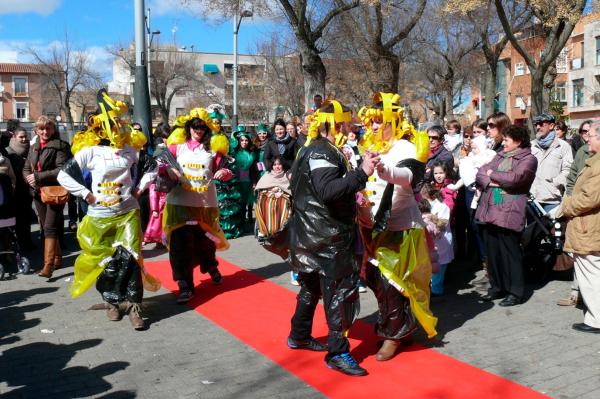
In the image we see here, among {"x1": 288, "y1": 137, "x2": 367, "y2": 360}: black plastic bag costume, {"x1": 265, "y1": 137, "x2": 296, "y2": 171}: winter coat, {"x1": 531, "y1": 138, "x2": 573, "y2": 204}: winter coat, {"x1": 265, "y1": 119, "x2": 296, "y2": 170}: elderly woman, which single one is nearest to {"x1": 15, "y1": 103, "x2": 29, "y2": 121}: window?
{"x1": 265, "y1": 119, "x2": 296, "y2": 170}: elderly woman

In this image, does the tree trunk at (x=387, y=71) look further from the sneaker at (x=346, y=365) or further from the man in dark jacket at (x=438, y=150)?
the sneaker at (x=346, y=365)

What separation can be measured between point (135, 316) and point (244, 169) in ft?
18.7

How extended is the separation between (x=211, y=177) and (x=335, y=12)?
38.2 ft

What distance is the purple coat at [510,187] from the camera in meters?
6.13

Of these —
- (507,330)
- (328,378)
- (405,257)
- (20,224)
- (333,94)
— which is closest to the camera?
(328,378)

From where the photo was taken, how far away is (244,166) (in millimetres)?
11281

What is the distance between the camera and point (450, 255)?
22.6 ft

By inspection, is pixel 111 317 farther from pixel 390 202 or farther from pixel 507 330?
pixel 507 330

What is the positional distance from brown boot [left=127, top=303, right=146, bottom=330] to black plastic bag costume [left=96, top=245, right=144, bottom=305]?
50 mm

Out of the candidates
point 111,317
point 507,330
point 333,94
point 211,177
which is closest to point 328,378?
point 507,330

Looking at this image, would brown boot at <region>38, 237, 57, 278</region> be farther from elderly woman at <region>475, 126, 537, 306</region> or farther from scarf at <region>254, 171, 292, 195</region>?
elderly woman at <region>475, 126, 537, 306</region>

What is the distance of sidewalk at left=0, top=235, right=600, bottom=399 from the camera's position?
14.5 feet

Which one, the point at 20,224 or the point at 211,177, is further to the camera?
the point at 20,224

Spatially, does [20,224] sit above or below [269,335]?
above
